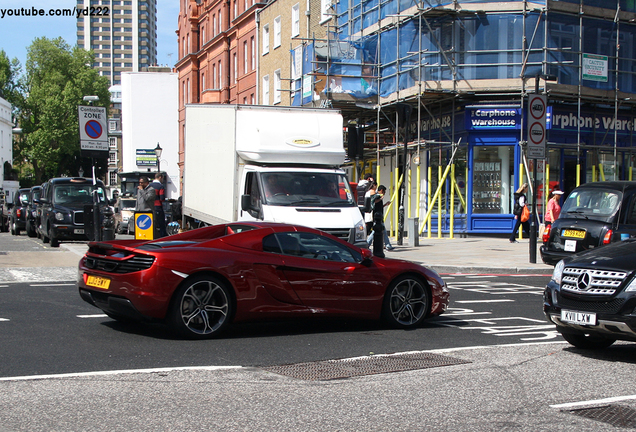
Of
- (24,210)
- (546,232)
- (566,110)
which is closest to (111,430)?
(546,232)

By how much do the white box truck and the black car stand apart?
7.15m

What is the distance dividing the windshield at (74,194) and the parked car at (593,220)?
14955mm

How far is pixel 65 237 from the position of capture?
80.7 ft

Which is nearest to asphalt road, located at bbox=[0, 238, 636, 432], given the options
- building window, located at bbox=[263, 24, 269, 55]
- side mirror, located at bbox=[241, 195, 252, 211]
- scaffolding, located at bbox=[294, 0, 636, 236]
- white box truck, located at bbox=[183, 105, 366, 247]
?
white box truck, located at bbox=[183, 105, 366, 247]

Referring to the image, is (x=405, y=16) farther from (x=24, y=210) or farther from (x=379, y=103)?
(x=24, y=210)

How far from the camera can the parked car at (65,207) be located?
79.6ft

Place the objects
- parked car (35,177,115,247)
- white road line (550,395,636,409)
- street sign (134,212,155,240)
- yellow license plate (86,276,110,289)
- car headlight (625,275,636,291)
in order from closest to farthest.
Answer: white road line (550,395,636,409) < car headlight (625,275,636,291) < yellow license plate (86,276,110,289) < street sign (134,212,155,240) < parked car (35,177,115,247)

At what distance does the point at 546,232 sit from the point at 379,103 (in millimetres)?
13327

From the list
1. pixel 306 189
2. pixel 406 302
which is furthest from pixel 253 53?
pixel 406 302

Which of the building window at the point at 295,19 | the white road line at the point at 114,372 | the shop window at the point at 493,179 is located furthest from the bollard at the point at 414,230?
the building window at the point at 295,19

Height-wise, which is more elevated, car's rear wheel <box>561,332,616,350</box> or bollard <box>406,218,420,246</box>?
bollard <box>406,218,420,246</box>

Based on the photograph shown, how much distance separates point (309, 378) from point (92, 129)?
44.4 ft

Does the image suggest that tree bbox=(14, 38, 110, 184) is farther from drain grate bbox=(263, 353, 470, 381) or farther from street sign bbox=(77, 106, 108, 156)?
drain grate bbox=(263, 353, 470, 381)

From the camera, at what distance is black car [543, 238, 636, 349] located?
23.4 feet
